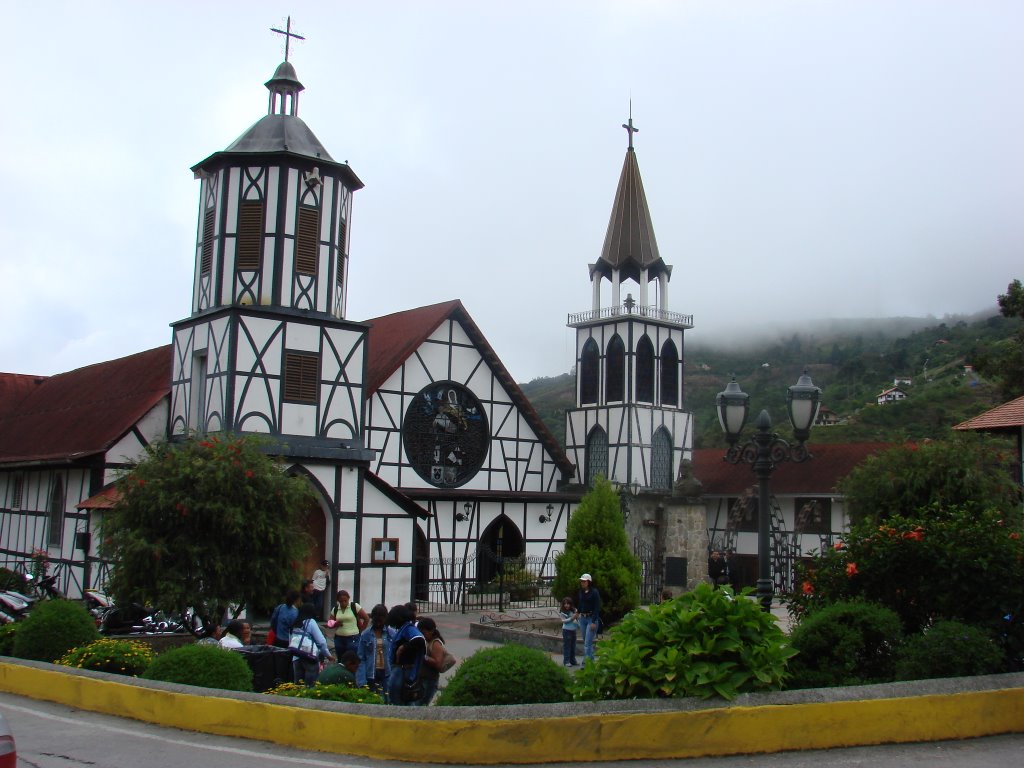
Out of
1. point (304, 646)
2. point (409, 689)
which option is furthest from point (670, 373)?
point (409, 689)

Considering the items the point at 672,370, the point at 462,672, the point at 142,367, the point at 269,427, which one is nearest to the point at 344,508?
the point at 269,427

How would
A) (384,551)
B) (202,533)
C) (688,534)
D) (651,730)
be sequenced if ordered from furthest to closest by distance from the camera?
(688,534) → (384,551) → (202,533) → (651,730)

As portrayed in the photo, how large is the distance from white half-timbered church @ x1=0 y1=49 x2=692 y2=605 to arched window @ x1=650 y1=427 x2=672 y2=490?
2.6 inches

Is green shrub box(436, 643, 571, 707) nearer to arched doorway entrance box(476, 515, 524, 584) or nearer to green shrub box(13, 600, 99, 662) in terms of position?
green shrub box(13, 600, 99, 662)

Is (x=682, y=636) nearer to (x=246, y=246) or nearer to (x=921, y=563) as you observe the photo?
(x=921, y=563)

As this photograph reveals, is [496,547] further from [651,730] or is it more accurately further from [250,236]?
[651,730]

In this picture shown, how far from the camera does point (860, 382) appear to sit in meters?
90.4

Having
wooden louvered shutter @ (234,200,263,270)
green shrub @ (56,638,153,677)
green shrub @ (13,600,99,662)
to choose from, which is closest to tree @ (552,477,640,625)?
wooden louvered shutter @ (234,200,263,270)

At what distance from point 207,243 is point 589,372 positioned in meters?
18.0

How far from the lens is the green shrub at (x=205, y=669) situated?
10.3 meters

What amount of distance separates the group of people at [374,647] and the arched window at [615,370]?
80.4ft

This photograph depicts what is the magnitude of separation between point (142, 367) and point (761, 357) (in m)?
115

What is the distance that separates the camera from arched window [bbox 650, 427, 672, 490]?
3688 cm

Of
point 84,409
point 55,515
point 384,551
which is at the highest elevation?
point 84,409
